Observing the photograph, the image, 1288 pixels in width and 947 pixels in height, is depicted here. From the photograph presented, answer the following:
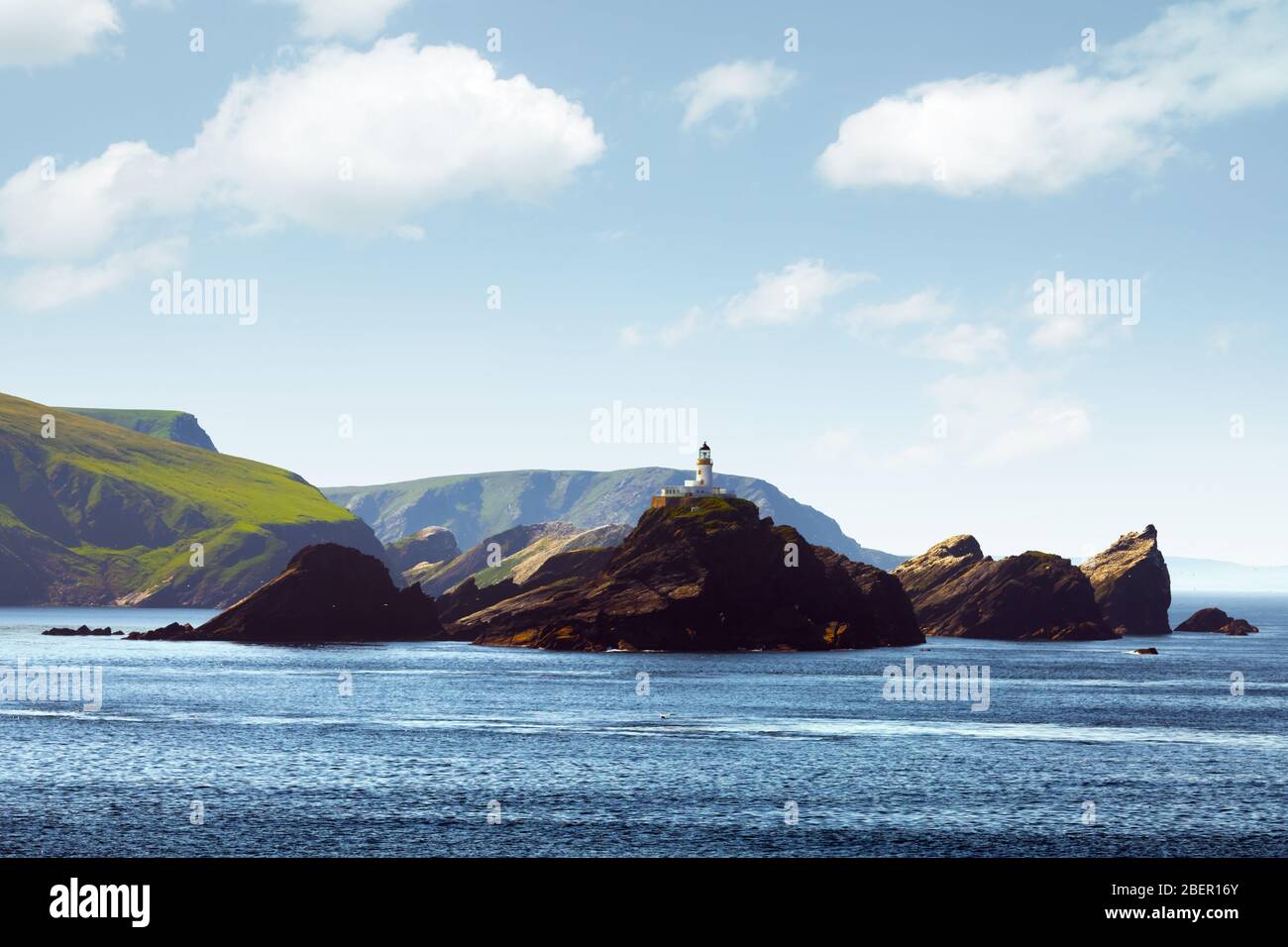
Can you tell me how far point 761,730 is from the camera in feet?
314

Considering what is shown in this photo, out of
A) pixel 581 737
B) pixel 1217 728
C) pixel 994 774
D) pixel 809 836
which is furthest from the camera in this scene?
pixel 1217 728

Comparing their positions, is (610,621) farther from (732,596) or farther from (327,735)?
(327,735)

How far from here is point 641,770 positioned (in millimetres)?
75125

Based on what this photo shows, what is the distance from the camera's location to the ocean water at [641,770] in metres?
55.0

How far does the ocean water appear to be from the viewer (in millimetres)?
55031

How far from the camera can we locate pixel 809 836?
182ft

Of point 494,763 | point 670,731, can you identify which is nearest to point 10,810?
point 494,763

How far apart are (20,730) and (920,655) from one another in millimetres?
130556

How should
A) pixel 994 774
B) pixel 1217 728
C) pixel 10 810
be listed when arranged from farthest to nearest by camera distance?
pixel 1217 728, pixel 994 774, pixel 10 810

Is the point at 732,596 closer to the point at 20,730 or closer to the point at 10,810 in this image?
the point at 20,730
